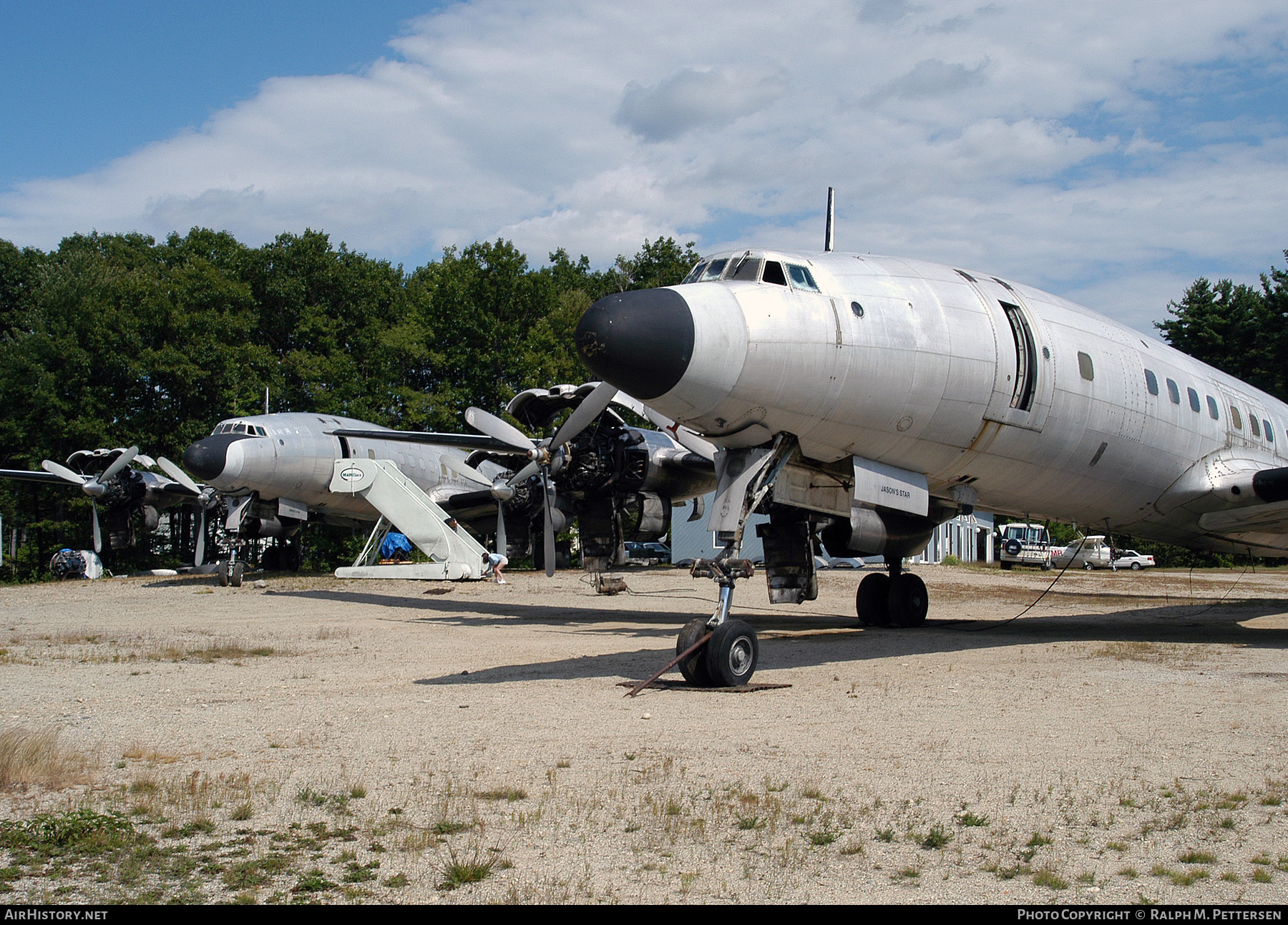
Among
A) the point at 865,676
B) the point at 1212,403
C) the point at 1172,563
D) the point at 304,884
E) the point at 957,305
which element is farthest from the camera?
the point at 1172,563

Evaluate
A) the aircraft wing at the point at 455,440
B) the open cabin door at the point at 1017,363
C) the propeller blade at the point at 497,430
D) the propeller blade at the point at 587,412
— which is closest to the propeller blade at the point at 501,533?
the aircraft wing at the point at 455,440

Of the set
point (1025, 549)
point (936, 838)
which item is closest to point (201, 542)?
point (936, 838)

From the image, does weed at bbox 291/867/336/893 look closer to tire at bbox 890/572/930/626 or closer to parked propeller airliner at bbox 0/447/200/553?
tire at bbox 890/572/930/626

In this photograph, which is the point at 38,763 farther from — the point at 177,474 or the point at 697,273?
the point at 177,474

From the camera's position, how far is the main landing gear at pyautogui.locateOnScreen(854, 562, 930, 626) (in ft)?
53.8

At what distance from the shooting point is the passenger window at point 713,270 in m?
10.9

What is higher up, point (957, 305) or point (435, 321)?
point (435, 321)

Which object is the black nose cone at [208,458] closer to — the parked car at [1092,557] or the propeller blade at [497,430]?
the propeller blade at [497,430]

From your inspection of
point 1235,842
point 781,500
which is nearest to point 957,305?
point 781,500

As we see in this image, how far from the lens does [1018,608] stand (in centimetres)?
2209

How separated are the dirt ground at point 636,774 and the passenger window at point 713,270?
435cm

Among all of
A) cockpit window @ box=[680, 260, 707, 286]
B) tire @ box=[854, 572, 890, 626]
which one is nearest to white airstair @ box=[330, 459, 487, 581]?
tire @ box=[854, 572, 890, 626]

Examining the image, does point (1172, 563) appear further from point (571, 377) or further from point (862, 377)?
point (862, 377)

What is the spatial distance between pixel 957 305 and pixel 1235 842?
8.21 metres
